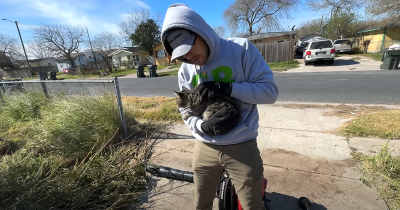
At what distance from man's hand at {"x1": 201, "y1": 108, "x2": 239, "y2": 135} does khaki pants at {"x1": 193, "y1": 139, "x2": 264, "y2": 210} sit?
0.19 metres

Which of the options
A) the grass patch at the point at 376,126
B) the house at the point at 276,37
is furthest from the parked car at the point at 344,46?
the grass patch at the point at 376,126

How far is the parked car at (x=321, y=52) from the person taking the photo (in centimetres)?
1366

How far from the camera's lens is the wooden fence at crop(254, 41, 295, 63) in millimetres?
17469

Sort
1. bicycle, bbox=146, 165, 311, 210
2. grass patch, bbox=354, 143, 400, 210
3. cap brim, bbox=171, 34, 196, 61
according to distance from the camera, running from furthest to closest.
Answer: grass patch, bbox=354, 143, 400, 210
bicycle, bbox=146, 165, 311, 210
cap brim, bbox=171, 34, 196, 61

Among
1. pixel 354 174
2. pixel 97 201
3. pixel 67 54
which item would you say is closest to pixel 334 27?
pixel 354 174

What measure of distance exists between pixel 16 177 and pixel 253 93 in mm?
2822

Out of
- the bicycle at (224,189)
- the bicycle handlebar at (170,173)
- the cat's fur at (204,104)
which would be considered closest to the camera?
the cat's fur at (204,104)

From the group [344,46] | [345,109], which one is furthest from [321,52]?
[345,109]

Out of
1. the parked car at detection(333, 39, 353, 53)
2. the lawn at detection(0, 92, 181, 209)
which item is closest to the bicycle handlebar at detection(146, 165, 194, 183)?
the lawn at detection(0, 92, 181, 209)

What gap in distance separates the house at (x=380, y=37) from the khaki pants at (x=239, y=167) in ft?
88.2

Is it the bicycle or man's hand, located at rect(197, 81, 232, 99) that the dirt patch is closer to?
the bicycle

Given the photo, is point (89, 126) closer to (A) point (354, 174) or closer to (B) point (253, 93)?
(B) point (253, 93)

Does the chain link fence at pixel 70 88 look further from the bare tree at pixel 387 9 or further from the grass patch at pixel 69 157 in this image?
the bare tree at pixel 387 9

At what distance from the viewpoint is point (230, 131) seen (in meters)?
1.34
